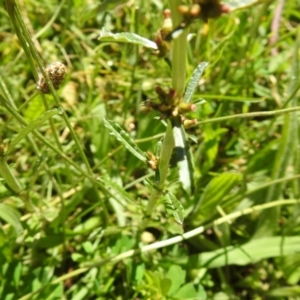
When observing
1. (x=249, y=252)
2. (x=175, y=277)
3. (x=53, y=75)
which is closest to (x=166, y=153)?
(x=53, y=75)

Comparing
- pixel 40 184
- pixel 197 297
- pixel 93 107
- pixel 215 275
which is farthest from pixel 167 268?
pixel 93 107

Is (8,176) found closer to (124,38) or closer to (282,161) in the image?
(124,38)

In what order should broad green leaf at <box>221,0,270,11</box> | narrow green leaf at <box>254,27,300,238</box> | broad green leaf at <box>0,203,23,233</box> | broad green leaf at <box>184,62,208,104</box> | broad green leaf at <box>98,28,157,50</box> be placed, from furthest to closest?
1. narrow green leaf at <box>254,27,300,238</box>
2. broad green leaf at <box>0,203,23,233</box>
3. broad green leaf at <box>184,62,208,104</box>
4. broad green leaf at <box>98,28,157,50</box>
5. broad green leaf at <box>221,0,270,11</box>

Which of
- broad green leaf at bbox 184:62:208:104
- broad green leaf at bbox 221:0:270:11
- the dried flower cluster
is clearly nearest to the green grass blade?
broad green leaf at bbox 221:0:270:11

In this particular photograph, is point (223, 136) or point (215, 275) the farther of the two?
point (223, 136)

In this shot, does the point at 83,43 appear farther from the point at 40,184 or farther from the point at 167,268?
the point at 167,268

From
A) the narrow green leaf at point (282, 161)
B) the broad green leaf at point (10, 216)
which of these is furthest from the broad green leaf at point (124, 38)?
the narrow green leaf at point (282, 161)

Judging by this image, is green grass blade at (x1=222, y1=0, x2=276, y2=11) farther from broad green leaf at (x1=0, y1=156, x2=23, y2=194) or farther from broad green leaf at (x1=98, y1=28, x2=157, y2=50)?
broad green leaf at (x1=0, y1=156, x2=23, y2=194)
